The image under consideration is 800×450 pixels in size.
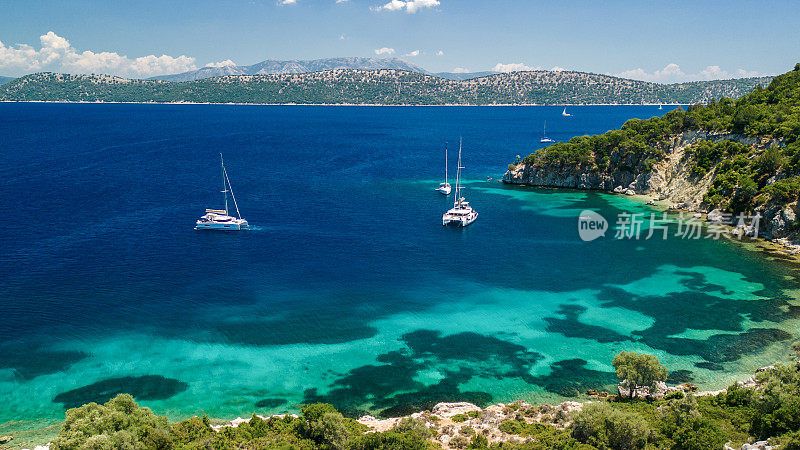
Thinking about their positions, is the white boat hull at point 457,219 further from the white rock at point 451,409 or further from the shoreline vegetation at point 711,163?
the white rock at point 451,409

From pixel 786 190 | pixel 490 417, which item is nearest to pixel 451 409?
pixel 490 417

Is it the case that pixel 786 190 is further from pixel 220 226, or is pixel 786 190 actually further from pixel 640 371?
pixel 220 226

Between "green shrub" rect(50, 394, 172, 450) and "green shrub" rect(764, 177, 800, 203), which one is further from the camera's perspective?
"green shrub" rect(764, 177, 800, 203)

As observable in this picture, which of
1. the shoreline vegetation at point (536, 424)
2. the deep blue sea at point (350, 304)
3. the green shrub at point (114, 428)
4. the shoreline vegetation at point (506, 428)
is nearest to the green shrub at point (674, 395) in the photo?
the shoreline vegetation at point (536, 424)

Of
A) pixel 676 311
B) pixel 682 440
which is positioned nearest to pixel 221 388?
pixel 682 440

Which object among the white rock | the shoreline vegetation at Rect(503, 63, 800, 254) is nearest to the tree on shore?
the white rock

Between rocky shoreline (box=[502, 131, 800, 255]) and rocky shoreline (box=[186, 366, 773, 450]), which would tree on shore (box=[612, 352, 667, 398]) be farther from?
rocky shoreline (box=[502, 131, 800, 255])
